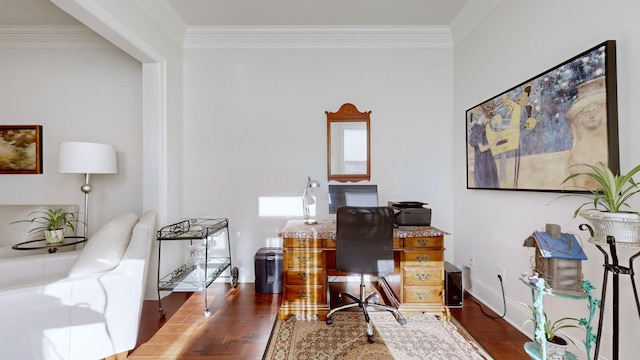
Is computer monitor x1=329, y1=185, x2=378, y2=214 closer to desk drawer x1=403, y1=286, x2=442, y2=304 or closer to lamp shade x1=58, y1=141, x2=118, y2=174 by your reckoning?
desk drawer x1=403, y1=286, x2=442, y2=304

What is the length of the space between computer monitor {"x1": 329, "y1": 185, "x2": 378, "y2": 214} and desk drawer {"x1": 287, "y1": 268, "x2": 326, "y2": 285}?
2.04 ft

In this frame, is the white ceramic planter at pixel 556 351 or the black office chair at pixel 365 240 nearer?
the white ceramic planter at pixel 556 351

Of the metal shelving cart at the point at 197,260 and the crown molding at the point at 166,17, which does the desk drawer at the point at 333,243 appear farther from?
the crown molding at the point at 166,17

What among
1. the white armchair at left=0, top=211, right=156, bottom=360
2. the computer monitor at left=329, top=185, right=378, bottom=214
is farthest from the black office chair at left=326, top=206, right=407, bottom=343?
the white armchair at left=0, top=211, right=156, bottom=360

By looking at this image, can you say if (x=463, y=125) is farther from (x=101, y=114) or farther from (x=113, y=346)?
(x=101, y=114)

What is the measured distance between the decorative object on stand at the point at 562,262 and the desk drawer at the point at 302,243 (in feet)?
4.81

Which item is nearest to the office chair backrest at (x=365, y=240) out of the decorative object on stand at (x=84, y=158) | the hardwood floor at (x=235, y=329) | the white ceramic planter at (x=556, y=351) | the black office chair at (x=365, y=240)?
the black office chair at (x=365, y=240)

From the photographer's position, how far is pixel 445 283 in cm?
246

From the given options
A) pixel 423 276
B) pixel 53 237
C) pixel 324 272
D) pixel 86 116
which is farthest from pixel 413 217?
pixel 86 116

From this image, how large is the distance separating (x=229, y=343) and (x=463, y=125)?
3.05 meters

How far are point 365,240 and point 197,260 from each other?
188 cm

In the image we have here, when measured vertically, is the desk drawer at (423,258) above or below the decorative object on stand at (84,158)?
below

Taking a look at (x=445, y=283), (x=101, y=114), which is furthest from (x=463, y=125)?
(x=101, y=114)

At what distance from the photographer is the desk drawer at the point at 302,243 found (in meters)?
2.24
